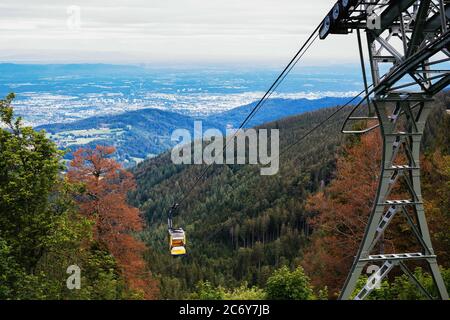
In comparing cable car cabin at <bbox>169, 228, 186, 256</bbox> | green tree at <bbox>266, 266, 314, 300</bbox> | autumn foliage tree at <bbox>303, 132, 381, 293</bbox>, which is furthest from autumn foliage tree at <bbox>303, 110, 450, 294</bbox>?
cable car cabin at <bbox>169, 228, 186, 256</bbox>

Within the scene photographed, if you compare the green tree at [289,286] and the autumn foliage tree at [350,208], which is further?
the autumn foliage tree at [350,208]

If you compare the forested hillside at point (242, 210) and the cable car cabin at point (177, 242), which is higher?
the cable car cabin at point (177, 242)

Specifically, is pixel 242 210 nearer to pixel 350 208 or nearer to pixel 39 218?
pixel 350 208

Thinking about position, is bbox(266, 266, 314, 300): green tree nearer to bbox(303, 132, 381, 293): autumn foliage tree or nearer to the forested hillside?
bbox(303, 132, 381, 293): autumn foliage tree

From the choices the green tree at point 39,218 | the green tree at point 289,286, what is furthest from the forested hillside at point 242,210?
the green tree at point 39,218

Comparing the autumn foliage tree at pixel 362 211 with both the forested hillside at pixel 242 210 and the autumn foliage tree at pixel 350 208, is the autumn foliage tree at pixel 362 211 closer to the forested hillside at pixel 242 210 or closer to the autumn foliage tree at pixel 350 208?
the autumn foliage tree at pixel 350 208

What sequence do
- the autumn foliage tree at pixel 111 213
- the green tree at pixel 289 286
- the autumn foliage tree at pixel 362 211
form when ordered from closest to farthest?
1. the green tree at pixel 289 286
2. the autumn foliage tree at pixel 362 211
3. the autumn foliage tree at pixel 111 213

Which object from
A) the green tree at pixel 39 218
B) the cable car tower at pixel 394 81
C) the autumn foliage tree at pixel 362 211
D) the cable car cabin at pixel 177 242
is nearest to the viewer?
the cable car tower at pixel 394 81
